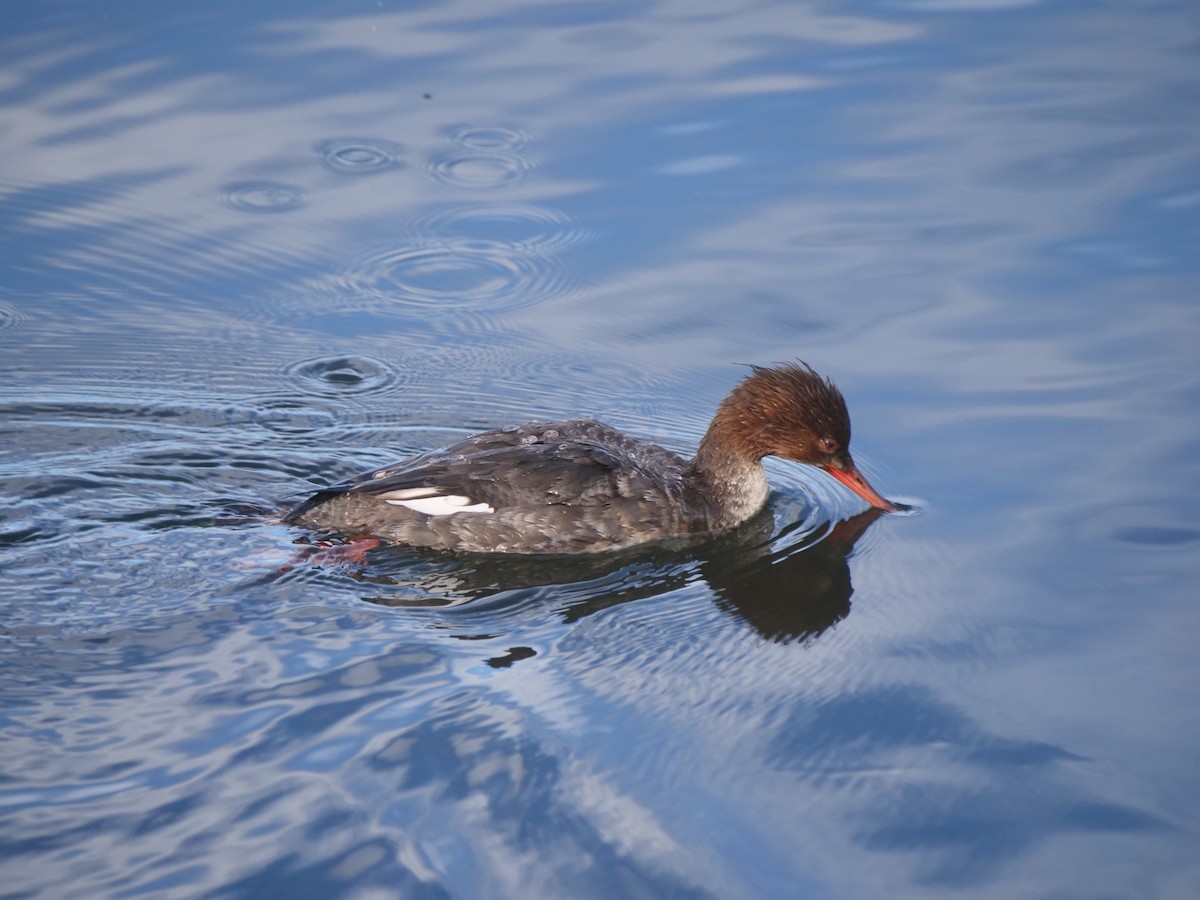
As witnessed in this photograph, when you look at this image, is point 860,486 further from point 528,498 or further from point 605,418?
point 528,498

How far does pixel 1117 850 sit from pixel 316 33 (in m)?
10.6

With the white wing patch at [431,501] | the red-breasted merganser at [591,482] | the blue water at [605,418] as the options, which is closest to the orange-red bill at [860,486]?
the red-breasted merganser at [591,482]

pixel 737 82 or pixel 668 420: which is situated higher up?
pixel 737 82

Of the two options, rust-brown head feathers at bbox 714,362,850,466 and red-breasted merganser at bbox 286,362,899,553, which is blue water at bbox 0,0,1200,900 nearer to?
red-breasted merganser at bbox 286,362,899,553

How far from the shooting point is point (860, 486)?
8008mm

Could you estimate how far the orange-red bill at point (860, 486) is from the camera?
7943 mm

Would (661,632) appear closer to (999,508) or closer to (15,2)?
(999,508)

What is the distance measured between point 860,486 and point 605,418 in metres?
1.81

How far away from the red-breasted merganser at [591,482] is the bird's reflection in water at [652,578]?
12cm

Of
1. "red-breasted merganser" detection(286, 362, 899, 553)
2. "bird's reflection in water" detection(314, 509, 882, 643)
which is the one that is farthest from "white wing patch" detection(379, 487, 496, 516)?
"bird's reflection in water" detection(314, 509, 882, 643)

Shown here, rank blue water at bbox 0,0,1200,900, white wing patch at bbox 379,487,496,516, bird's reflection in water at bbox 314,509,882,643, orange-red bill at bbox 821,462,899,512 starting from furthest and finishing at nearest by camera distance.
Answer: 1. orange-red bill at bbox 821,462,899,512
2. white wing patch at bbox 379,487,496,516
3. bird's reflection in water at bbox 314,509,882,643
4. blue water at bbox 0,0,1200,900

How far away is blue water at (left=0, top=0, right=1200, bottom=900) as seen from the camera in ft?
17.2

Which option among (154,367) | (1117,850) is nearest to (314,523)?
(154,367)

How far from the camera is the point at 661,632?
263 inches
